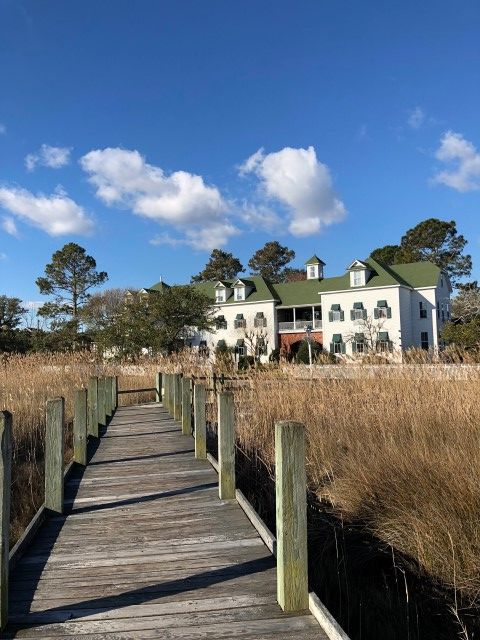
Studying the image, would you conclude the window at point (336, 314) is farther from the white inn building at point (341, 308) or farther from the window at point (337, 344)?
the window at point (337, 344)

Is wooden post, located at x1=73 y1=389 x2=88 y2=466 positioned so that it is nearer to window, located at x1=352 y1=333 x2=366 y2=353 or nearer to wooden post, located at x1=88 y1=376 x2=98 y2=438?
wooden post, located at x1=88 y1=376 x2=98 y2=438

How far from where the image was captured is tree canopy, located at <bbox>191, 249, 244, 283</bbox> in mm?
63406

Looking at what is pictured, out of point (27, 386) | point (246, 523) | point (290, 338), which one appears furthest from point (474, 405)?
point (290, 338)

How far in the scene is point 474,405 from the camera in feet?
20.9

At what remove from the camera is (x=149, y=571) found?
3027 mm

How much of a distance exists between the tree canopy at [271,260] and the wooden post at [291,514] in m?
63.0

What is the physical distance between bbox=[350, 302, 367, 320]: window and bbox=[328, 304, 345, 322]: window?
0.84 m

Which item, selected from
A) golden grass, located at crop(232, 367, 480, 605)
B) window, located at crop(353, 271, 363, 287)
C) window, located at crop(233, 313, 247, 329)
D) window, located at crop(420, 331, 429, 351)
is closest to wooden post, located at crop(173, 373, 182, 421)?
golden grass, located at crop(232, 367, 480, 605)

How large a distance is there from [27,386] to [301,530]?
347 inches

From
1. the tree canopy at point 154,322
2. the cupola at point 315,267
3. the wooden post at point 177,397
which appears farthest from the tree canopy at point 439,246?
the wooden post at point 177,397

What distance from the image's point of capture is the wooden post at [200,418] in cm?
595

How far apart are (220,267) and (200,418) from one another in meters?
58.0

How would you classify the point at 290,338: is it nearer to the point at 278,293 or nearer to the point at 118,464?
the point at 278,293

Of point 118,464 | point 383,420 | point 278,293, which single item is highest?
point 278,293
